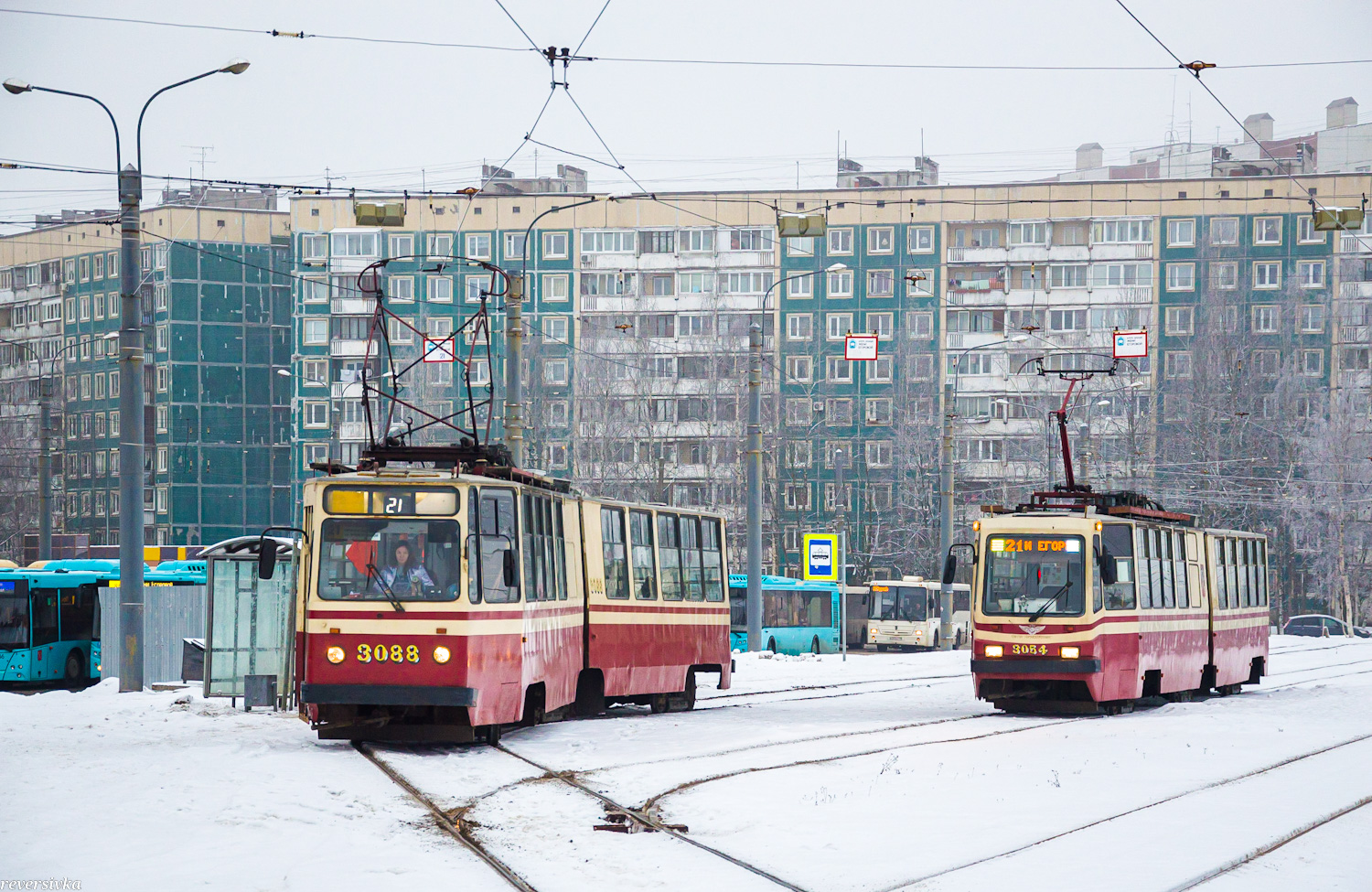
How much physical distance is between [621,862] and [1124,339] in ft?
121

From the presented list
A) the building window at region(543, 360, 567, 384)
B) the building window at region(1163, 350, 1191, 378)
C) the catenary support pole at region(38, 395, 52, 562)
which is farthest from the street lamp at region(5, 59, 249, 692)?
the building window at region(543, 360, 567, 384)

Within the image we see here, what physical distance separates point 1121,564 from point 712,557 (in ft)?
16.8

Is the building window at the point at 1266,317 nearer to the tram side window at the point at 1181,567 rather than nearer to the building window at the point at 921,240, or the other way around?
the building window at the point at 921,240

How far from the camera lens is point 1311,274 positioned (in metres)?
82.8

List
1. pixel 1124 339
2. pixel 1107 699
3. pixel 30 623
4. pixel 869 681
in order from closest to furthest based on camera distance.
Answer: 1. pixel 1107 699
2. pixel 869 681
3. pixel 30 623
4. pixel 1124 339

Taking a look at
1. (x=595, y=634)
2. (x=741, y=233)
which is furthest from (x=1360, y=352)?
(x=595, y=634)

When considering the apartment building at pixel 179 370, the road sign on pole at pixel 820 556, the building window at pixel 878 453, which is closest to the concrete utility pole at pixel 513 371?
the road sign on pole at pixel 820 556

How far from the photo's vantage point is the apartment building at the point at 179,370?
299ft

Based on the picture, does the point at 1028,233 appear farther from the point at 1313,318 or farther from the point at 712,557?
the point at 712,557

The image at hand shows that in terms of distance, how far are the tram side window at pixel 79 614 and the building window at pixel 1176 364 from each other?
52862mm

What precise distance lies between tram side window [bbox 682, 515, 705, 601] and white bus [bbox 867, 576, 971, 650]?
36.4 meters

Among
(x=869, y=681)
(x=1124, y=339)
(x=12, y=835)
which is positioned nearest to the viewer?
(x=12, y=835)

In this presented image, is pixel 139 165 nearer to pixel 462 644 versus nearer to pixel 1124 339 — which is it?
Answer: pixel 462 644

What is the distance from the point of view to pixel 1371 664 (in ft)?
128
